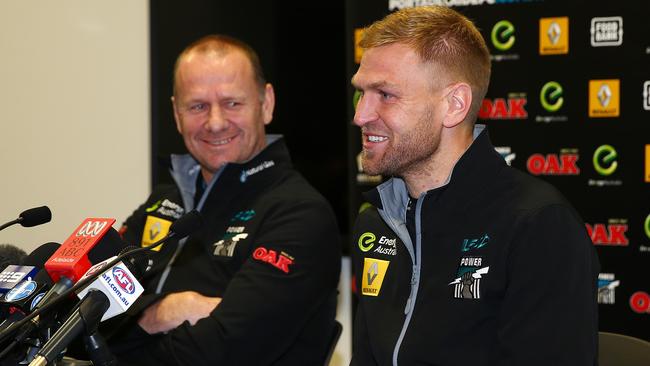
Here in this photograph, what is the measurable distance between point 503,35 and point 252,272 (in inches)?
58.1

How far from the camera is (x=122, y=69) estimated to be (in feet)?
13.5

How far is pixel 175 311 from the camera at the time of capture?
7.56 feet

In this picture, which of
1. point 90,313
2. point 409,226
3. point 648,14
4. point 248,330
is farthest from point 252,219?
point 648,14

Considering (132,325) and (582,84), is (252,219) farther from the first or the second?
(582,84)

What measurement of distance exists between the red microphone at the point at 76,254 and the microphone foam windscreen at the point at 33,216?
0.78 ft

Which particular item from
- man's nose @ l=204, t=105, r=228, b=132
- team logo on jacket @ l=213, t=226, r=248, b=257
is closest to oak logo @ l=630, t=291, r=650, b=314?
team logo on jacket @ l=213, t=226, r=248, b=257

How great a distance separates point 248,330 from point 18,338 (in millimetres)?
977

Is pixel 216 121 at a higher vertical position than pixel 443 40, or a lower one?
lower

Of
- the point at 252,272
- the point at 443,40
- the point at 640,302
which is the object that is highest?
the point at 443,40

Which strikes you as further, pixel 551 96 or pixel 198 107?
pixel 551 96

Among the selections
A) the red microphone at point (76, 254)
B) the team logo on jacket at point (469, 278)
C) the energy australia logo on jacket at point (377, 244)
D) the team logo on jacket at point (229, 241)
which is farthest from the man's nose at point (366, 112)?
the red microphone at point (76, 254)

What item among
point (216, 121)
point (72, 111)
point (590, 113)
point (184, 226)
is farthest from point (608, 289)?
point (72, 111)

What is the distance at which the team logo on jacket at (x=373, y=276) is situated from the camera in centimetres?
206

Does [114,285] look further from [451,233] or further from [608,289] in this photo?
[608,289]
